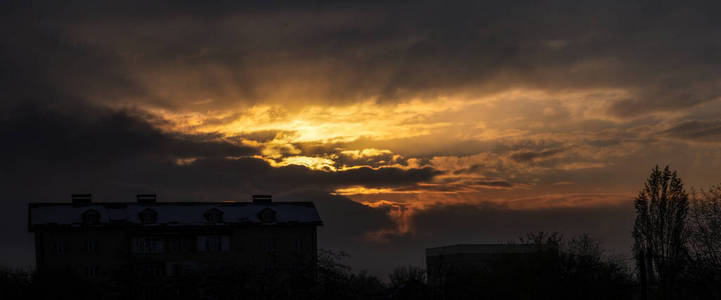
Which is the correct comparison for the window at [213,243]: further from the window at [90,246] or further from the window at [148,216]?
the window at [90,246]

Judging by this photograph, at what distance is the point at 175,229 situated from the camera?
7581 cm

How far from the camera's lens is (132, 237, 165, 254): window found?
74.4m

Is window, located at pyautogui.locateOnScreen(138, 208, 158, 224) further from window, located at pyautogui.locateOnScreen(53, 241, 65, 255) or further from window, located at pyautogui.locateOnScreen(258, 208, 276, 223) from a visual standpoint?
window, located at pyautogui.locateOnScreen(258, 208, 276, 223)

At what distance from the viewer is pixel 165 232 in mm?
75438

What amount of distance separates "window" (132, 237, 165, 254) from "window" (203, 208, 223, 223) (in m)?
5.86

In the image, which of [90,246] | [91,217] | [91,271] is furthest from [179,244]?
[91,217]

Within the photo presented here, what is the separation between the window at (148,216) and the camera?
248 ft

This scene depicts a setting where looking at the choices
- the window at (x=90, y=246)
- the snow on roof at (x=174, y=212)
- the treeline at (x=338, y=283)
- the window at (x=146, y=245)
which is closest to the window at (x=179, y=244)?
the window at (x=146, y=245)

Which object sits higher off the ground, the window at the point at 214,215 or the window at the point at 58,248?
the window at the point at 214,215

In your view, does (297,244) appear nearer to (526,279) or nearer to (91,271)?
(91,271)

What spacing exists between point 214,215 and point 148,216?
6.72m

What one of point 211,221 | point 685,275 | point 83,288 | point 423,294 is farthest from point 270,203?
point 685,275

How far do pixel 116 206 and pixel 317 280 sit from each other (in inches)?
2170

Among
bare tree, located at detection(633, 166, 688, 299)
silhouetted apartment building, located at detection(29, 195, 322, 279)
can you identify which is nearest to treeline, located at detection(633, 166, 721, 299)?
bare tree, located at detection(633, 166, 688, 299)
